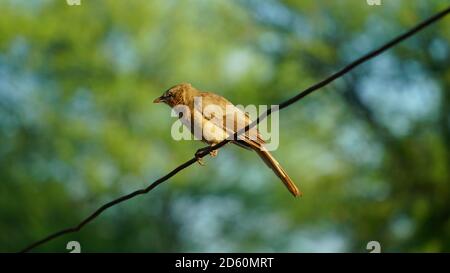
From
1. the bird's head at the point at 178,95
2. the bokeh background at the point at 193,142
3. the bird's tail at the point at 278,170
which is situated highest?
the bokeh background at the point at 193,142

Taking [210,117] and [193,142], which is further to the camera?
[193,142]

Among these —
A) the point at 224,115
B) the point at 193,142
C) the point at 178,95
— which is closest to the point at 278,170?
the point at 224,115

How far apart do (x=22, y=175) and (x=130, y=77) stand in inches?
160

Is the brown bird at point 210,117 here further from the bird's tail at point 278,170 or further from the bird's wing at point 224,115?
the bird's tail at point 278,170

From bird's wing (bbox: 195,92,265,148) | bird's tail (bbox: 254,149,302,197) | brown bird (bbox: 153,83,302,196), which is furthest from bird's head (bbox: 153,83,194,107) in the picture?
bird's tail (bbox: 254,149,302,197)

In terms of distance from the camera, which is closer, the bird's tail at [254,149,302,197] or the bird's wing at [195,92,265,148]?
the bird's tail at [254,149,302,197]

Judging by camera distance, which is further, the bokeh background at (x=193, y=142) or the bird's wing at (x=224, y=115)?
the bokeh background at (x=193, y=142)

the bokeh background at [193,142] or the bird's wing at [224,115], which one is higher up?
the bokeh background at [193,142]

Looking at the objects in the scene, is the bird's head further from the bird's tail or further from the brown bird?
the bird's tail

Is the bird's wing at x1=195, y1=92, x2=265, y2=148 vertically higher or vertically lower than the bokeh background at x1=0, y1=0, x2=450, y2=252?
lower

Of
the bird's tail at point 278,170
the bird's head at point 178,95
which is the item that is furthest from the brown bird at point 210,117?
the bird's tail at point 278,170

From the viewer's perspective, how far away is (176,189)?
23.1 meters

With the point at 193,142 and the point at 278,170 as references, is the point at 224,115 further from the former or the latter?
the point at 193,142

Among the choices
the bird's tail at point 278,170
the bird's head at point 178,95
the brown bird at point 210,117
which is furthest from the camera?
the bird's head at point 178,95
